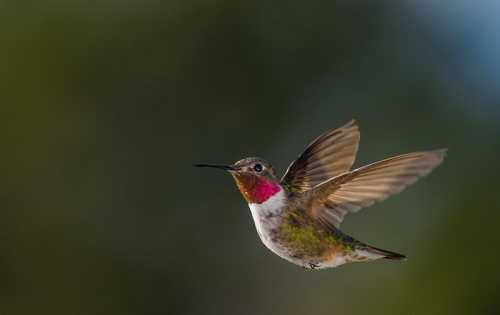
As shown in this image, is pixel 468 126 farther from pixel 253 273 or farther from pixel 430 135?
pixel 253 273

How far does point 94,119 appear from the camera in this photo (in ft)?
36.8

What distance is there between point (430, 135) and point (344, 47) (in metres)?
2.02

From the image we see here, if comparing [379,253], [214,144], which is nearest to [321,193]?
[379,253]

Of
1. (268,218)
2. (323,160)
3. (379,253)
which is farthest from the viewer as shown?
(323,160)

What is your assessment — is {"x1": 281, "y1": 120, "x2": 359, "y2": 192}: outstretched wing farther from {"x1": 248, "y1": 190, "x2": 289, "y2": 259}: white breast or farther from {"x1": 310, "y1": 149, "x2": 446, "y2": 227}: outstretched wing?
{"x1": 248, "y1": 190, "x2": 289, "y2": 259}: white breast

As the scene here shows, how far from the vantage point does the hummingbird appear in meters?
2.18

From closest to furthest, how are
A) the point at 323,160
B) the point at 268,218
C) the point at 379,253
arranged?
1. the point at 268,218
2. the point at 379,253
3. the point at 323,160

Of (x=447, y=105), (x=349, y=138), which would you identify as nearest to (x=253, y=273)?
(x=447, y=105)

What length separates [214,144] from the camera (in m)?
10.4

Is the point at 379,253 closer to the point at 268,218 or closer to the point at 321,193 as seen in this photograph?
the point at 321,193

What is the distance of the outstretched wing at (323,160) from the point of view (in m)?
2.71

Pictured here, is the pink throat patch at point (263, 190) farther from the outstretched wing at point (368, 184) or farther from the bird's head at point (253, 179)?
the outstretched wing at point (368, 184)

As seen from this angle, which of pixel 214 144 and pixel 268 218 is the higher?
pixel 268 218

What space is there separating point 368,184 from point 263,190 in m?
0.38
